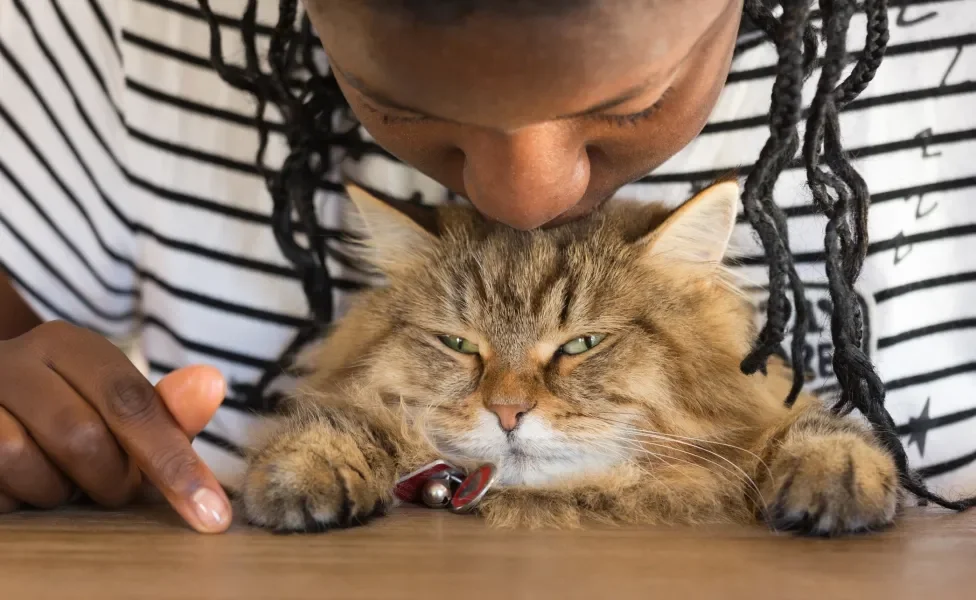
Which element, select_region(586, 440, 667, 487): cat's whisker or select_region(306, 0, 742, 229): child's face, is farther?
select_region(586, 440, 667, 487): cat's whisker

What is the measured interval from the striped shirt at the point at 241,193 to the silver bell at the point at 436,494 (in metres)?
0.37

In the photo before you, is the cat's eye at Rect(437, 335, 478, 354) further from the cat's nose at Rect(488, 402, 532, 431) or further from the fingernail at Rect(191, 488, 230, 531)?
the fingernail at Rect(191, 488, 230, 531)

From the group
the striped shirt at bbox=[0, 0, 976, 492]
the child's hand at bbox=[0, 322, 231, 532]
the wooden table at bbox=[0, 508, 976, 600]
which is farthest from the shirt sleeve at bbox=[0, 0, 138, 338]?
the wooden table at bbox=[0, 508, 976, 600]

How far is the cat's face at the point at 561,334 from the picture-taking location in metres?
0.97

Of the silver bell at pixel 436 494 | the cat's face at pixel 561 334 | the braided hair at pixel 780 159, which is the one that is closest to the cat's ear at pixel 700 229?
the cat's face at pixel 561 334

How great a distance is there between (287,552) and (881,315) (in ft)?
3.32

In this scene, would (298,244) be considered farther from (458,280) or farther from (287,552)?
(287,552)

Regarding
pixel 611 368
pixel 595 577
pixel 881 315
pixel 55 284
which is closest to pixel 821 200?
pixel 611 368

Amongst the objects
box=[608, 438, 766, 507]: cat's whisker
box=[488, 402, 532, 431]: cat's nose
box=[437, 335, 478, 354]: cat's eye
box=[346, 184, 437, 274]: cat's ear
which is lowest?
box=[608, 438, 766, 507]: cat's whisker

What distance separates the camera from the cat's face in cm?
97

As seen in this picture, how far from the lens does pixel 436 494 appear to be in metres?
0.89

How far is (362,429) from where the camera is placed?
1004 millimetres

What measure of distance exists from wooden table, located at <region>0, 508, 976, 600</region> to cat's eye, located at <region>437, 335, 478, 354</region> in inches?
14.1

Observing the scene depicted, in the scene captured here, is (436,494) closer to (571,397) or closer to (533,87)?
(571,397)
